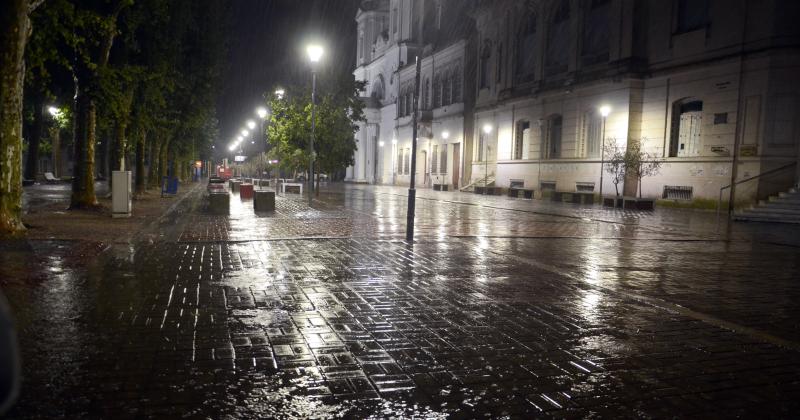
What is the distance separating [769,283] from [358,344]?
21.8ft

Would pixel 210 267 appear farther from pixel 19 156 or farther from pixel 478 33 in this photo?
pixel 478 33

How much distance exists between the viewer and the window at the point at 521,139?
42062 mm

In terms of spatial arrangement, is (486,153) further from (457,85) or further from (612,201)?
(612,201)

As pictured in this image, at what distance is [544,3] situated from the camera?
130ft

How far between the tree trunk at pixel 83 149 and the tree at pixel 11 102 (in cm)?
601

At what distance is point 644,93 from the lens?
3186cm

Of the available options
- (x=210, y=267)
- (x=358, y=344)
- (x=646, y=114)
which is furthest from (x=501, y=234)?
(x=646, y=114)

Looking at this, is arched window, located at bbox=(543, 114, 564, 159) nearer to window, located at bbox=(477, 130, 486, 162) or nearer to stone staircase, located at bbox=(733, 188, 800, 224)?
window, located at bbox=(477, 130, 486, 162)

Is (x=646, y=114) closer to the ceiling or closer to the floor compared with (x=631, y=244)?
closer to the ceiling

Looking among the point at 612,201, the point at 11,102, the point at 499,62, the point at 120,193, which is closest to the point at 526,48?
the point at 499,62

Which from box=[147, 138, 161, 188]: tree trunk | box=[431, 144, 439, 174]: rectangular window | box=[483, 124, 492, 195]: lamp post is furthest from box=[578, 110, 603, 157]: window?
box=[147, 138, 161, 188]: tree trunk

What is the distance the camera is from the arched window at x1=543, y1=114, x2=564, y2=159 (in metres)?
38.5

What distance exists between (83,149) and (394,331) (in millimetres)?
15405

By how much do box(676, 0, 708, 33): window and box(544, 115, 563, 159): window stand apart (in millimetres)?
9944
